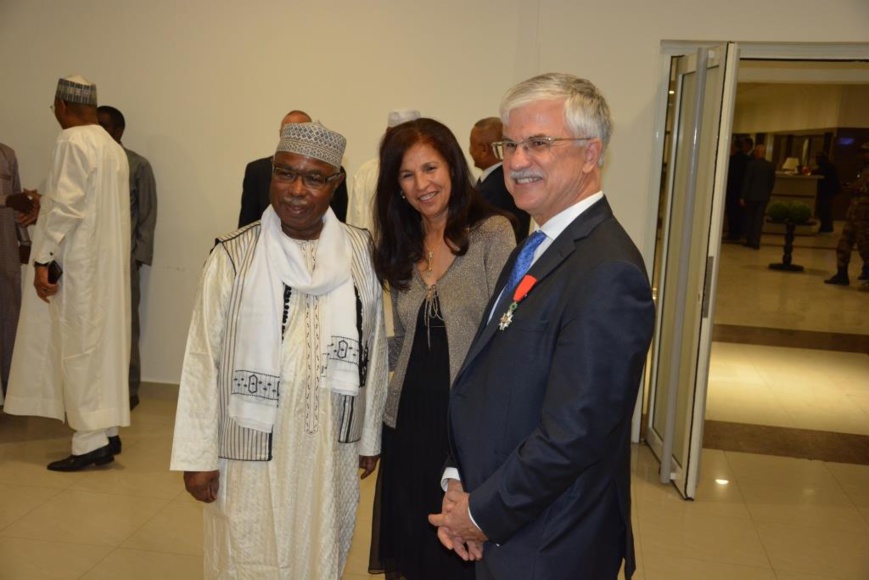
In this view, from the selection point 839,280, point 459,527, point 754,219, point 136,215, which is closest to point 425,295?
point 459,527

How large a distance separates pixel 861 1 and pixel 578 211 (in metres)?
3.81

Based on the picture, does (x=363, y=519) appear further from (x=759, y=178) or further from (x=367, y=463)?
(x=759, y=178)

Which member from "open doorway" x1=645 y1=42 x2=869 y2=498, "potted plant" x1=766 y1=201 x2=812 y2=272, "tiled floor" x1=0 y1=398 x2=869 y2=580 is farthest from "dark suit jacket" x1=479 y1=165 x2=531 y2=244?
"potted plant" x1=766 y1=201 x2=812 y2=272

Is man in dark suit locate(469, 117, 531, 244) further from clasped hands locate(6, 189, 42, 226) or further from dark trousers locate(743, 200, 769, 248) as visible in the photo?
dark trousers locate(743, 200, 769, 248)

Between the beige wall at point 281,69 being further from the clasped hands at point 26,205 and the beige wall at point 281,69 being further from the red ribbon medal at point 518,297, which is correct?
the red ribbon medal at point 518,297

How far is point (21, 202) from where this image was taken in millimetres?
4816

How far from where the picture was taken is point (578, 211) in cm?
176

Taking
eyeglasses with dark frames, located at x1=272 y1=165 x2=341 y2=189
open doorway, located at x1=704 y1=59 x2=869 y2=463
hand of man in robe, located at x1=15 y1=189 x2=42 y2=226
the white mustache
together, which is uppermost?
the white mustache

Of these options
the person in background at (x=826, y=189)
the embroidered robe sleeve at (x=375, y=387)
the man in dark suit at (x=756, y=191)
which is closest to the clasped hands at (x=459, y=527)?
the embroidered robe sleeve at (x=375, y=387)

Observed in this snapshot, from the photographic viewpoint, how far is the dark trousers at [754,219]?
53.1 ft

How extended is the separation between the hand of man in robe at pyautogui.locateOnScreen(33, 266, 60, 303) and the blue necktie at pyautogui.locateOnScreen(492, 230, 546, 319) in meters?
3.06

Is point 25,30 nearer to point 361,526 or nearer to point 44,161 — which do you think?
point 44,161

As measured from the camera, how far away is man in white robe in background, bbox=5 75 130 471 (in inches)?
165

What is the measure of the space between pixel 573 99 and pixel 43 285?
131 inches
